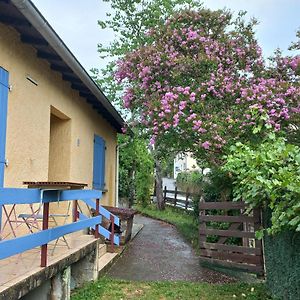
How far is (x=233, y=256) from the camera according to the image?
23.7 ft

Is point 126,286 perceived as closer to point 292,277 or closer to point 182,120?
point 292,277

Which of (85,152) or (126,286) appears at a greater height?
(85,152)

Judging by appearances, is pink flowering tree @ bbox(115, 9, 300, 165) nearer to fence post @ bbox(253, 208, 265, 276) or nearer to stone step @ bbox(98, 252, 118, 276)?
fence post @ bbox(253, 208, 265, 276)

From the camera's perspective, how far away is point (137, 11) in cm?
1706

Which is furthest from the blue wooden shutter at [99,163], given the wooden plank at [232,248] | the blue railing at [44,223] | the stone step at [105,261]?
the blue railing at [44,223]

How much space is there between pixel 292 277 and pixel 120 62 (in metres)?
6.59

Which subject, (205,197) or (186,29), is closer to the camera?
(186,29)

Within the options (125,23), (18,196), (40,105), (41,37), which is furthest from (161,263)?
(125,23)

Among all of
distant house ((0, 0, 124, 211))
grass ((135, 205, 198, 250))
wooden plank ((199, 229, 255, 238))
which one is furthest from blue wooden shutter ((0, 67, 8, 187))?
grass ((135, 205, 198, 250))

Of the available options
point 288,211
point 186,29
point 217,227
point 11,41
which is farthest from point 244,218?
point 11,41

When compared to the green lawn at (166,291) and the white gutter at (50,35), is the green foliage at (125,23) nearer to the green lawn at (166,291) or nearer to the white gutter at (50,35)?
the white gutter at (50,35)

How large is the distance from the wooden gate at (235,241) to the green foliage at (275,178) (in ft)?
6.89

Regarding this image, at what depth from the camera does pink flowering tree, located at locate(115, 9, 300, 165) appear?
7.36m

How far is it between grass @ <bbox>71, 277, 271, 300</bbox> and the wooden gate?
2.26 feet
